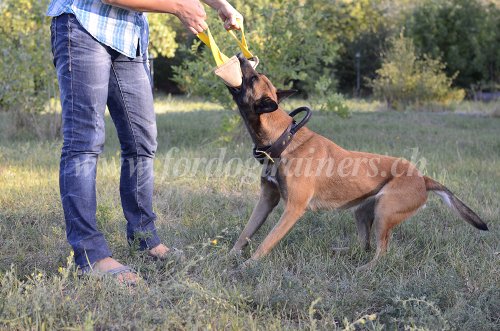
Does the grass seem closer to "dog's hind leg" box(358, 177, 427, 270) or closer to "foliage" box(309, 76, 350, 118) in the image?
"dog's hind leg" box(358, 177, 427, 270)

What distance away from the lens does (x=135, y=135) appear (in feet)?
11.6

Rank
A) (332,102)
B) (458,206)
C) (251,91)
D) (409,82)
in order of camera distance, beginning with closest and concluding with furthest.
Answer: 1. (251,91)
2. (458,206)
3. (332,102)
4. (409,82)

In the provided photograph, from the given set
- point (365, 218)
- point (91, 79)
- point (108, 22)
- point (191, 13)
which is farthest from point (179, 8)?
point (365, 218)

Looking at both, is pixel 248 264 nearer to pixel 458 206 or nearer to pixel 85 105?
pixel 85 105

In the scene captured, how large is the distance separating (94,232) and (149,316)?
31.6 inches

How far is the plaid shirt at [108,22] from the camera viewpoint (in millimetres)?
3119

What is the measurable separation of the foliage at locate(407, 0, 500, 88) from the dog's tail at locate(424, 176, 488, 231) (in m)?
16.0

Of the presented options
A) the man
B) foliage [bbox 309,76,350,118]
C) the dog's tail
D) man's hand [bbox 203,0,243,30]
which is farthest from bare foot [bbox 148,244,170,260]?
foliage [bbox 309,76,350,118]

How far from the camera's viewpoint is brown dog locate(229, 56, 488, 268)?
4.01m

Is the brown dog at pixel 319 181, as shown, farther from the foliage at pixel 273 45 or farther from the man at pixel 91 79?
the foliage at pixel 273 45

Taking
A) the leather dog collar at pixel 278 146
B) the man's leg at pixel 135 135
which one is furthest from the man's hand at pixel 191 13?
the leather dog collar at pixel 278 146

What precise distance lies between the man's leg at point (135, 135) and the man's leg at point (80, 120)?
155 millimetres

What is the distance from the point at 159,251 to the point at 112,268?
1.58 feet

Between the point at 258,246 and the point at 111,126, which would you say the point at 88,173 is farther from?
the point at 111,126
